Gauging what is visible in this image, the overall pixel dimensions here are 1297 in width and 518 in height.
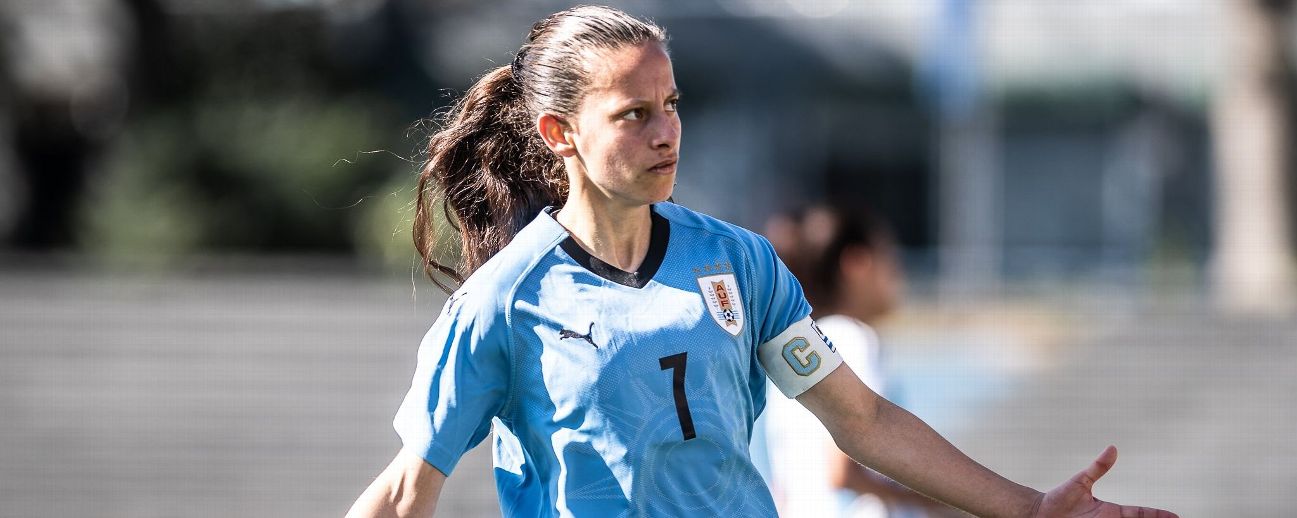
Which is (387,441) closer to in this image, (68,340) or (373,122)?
(68,340)

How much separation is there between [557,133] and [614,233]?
7.2 inches

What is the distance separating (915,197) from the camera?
22.1m

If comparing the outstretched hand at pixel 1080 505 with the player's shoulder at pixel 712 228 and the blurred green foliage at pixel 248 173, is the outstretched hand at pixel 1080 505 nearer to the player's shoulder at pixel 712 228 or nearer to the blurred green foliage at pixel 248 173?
the player's shoulder at pixel 712 228

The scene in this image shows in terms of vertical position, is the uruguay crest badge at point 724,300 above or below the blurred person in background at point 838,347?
above

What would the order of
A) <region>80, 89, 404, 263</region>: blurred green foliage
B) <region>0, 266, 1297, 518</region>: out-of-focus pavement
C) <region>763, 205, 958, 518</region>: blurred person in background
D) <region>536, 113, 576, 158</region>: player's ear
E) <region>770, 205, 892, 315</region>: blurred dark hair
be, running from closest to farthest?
<region>536, 113, 576, 158</region>: player's ear
<region>763, 205, 958, 518</region>: blurred person in background
<region>770, 205, 892, 315</region>: blurred dark hair
<region>0, 266, 1297, 518</region>: out-of-focus pavement
<region>80, 89, 404, 263</region>: blurred green foliage

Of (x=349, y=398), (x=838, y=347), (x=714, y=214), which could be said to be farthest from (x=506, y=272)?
(x=714, y=214)

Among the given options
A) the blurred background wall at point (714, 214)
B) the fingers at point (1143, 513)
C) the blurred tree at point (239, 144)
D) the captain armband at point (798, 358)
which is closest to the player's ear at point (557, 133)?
the captain armband at point (798, 358)

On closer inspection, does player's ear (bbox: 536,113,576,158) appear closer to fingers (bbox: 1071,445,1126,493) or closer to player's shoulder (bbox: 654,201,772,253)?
player's shoulder (bbox: 654,201,772,253)

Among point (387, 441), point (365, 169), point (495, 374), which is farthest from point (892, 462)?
point (365, 169)

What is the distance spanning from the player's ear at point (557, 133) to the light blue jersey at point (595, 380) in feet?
0.41

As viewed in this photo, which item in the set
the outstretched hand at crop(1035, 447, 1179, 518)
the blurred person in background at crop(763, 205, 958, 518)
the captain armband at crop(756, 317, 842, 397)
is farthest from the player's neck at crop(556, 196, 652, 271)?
the blurred person in background at crop(763, 205, 958, 518)

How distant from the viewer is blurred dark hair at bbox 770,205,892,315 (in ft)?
11.9

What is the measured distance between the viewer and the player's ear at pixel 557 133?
2.18m

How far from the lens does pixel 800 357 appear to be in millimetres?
2250
